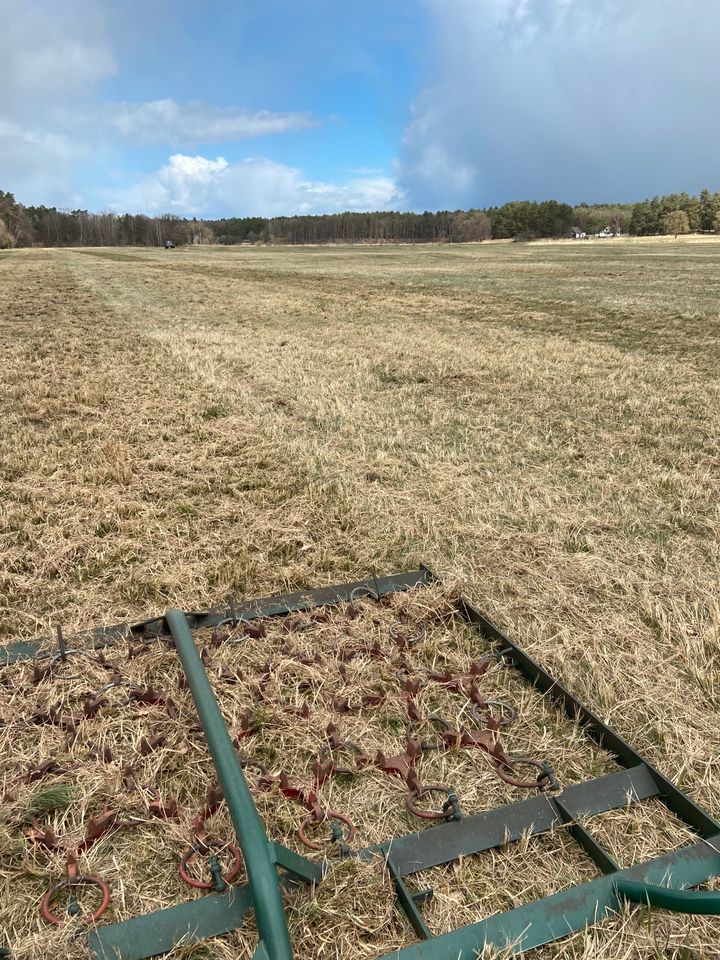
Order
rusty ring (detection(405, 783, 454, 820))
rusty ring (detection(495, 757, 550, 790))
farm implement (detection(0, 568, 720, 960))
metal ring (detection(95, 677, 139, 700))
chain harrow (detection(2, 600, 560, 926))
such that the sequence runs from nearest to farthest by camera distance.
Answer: farm implement (detection(0, 568, 720, 960))
chain harrow (detection(2, 600, 560, 926))
rusty ring (detection(405, 783, 454, 820))
rusty ring (detection(495, 757, 550, 790))
metal ring (detection(95, 677, 139, 700))

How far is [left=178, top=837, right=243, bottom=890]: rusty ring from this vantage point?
77.7 inches

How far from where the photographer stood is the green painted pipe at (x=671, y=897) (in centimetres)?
167

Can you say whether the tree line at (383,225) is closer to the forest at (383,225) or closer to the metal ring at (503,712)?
the forest at (383,225)

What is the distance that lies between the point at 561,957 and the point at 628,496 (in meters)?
3.58

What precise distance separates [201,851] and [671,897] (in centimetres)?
143

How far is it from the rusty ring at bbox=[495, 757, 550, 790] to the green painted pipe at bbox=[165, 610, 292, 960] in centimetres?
95

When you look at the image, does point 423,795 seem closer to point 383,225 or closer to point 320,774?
point 320,774

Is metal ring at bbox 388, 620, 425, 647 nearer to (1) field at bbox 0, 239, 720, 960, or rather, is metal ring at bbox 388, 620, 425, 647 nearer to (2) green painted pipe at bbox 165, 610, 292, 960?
(1) field at bbox 0, 239, 720, 960

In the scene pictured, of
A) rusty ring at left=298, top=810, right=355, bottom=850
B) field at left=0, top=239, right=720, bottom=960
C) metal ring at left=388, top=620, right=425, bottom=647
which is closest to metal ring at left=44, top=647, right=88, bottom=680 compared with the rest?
field at left=0, top=239, right=720, bottom=960

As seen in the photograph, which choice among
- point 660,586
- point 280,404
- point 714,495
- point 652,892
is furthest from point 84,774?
point 280,404

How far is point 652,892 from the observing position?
1.83 metres

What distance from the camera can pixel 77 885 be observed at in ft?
6.55

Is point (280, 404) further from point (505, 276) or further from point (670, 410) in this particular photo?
point (505, 276)

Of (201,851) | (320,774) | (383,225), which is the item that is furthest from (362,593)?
(383,225)
